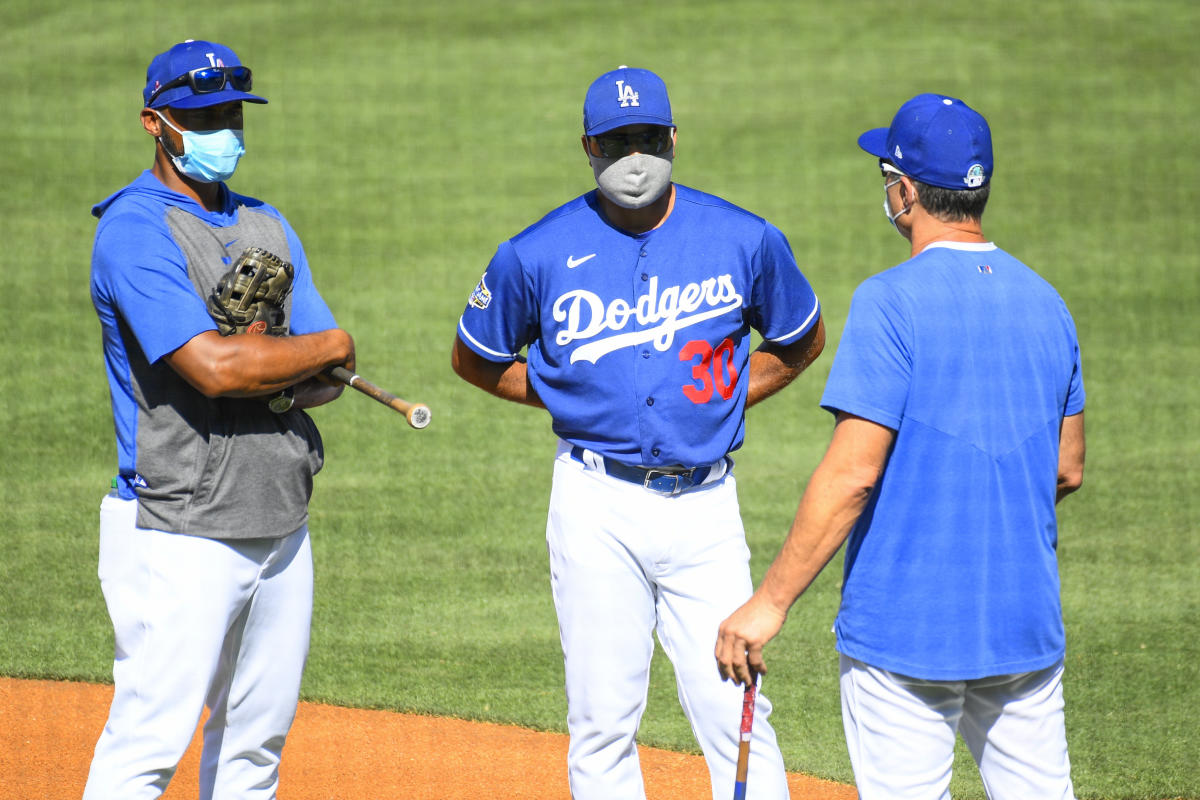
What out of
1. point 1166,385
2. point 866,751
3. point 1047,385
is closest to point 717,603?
point 866,751

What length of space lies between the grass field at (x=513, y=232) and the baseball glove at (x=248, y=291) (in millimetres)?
2481

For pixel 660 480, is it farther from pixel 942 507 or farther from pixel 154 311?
pixel 154 311

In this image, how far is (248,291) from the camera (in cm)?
328

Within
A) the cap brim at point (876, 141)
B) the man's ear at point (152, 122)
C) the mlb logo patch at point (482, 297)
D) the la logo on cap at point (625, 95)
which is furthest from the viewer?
the mlb logo patch at point (482, 297)

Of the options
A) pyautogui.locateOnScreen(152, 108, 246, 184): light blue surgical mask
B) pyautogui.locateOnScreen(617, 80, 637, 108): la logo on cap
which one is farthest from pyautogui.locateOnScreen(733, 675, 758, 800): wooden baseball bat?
pyautogui.locateOnScreen(152, 108, 246, 184): light blue surgical mask

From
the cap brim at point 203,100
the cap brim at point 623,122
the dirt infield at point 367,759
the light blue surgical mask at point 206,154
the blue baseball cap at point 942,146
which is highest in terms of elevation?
the cap brim at point 203,100

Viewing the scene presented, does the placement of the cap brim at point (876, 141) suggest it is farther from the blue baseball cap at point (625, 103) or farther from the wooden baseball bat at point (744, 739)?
the wooden baseball bat at point (744, 739)

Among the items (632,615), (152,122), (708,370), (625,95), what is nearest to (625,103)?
(625,95)

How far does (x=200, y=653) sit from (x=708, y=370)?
4.72 ft

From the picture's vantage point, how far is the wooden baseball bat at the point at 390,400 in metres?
3.11

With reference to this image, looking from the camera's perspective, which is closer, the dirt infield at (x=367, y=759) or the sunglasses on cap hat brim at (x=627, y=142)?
the sunglasses on cap hat brim at (x=627, y=142)

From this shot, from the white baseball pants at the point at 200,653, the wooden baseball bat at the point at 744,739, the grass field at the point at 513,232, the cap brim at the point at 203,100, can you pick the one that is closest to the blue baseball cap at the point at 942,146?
the wooden baseball bat at the point at 744,739

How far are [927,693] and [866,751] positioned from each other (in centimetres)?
18

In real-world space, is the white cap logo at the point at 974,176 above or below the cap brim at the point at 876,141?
below
